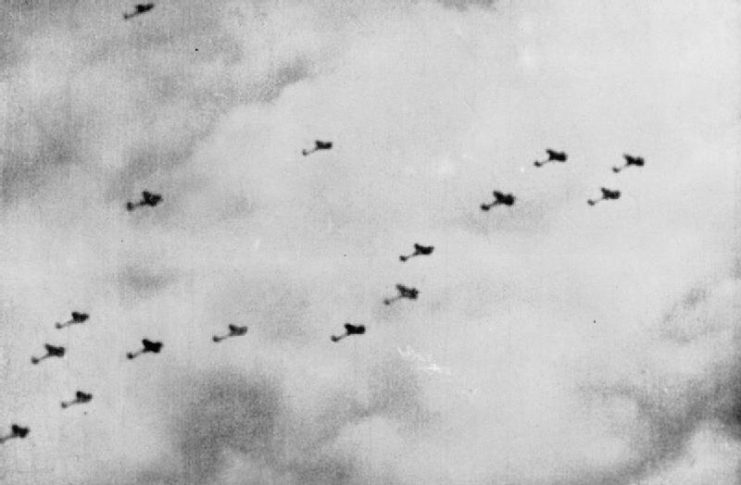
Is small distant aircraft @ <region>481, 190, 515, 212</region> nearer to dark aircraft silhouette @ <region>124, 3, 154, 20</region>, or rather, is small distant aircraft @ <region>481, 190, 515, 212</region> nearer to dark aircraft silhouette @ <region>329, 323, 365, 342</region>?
dark aircraft silhouette @ <region>329, 323, 365, 342</region>

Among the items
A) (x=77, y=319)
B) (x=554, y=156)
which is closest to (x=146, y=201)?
(x=77, y=319)

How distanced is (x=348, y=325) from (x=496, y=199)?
25264 mm

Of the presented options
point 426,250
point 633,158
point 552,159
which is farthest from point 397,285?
point 633,158

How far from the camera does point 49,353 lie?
443 ft

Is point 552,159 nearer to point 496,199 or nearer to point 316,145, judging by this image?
point 496,199

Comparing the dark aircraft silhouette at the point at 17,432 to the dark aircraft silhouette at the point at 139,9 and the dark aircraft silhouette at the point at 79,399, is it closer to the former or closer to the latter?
the dark aircraft silhouette at the point at 79,399

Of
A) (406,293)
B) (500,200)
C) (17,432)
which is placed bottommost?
(17,432)

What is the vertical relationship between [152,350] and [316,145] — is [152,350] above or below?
below

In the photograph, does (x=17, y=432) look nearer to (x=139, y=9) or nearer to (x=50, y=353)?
(x=50, y=353)

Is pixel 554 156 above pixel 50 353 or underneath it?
above

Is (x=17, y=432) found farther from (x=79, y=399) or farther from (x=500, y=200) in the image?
(x=500, y=200)

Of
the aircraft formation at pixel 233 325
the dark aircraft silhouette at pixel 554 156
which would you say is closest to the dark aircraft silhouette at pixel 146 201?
the aircraft formation at pixel 233 325

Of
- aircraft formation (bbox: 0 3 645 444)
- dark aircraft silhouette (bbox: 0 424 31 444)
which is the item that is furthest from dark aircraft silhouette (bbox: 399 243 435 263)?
dark aircraft silhouette (bbox: 0 424 31 444)

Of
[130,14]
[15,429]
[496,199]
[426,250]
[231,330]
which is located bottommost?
[15,429]
